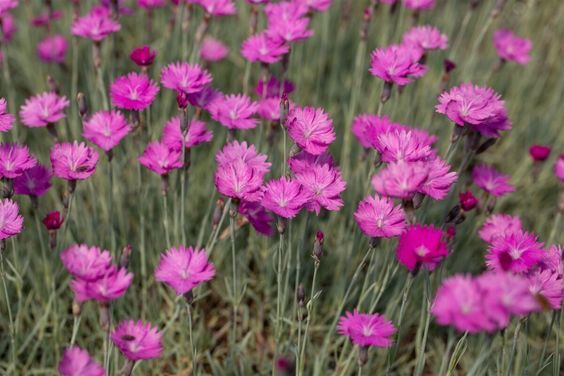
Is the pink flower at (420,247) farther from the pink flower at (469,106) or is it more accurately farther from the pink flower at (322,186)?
the pink flower at (469,106)

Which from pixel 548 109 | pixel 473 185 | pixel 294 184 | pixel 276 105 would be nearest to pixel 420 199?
pixel 294 184

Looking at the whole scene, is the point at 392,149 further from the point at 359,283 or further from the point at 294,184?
the point at 359,283

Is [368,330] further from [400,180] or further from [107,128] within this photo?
[107,128]

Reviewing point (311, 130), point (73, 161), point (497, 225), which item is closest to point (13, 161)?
point (73, 161)

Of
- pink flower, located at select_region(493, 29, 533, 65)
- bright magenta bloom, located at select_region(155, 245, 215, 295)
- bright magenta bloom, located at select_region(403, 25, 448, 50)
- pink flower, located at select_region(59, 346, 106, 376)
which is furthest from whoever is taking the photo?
pink flower, located at select_region(493, 29, 533, 65)

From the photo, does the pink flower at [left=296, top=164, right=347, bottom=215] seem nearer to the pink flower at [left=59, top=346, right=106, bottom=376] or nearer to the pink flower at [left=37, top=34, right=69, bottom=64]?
the pink flower at [left=59, top=346, right=106, bottom=376]

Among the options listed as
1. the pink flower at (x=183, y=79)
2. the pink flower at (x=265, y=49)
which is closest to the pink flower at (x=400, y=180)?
the pink flower at (x=183, y=79)

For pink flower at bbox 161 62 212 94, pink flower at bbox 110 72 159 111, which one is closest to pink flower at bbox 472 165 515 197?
pink flower at bbox 161 62 212 94
